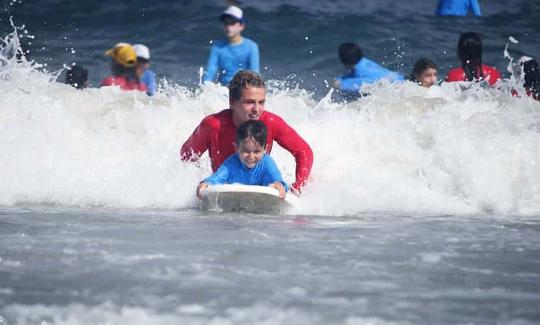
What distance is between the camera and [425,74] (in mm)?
11445

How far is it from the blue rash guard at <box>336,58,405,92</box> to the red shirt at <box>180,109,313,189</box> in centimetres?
480

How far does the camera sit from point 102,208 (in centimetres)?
764

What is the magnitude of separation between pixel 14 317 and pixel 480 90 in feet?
24.3

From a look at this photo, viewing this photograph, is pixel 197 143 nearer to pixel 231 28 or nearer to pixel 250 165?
pixel 250 165

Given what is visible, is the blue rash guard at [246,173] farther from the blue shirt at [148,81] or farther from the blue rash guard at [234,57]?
the blue shirt at [148,81]

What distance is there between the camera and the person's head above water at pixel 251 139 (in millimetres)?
7035

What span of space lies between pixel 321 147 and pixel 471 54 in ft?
7.80

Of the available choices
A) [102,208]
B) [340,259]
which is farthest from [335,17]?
[340,259]

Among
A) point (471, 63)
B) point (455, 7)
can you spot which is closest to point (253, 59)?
point (471, 63)

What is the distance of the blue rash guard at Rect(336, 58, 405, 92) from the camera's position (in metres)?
12.3

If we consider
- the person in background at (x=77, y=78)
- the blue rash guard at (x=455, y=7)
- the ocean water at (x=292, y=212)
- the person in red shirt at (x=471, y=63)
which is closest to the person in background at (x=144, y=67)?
the ocean water at (x=292, y=212)

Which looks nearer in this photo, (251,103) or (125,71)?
(251,103)

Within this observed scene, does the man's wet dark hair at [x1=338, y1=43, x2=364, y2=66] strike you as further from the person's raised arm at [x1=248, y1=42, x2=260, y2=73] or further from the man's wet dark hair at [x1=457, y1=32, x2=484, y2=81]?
the man's wet dark hair at [x1=457, y1=32, x2=484, y2=81]

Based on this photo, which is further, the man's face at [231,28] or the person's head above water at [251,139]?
the man's face at [231,28]
